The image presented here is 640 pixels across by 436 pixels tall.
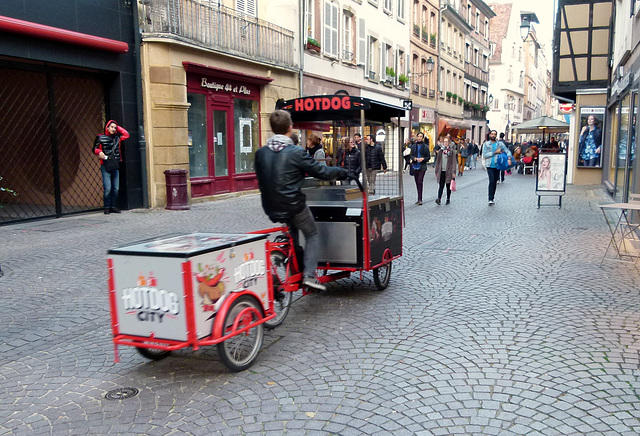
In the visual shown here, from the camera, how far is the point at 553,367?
4.07 meters

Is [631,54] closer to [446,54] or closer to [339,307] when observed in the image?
[339,307]

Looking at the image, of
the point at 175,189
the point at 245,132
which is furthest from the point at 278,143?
the point at 245,132

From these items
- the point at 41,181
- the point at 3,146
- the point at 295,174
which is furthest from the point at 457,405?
the point at 3,146

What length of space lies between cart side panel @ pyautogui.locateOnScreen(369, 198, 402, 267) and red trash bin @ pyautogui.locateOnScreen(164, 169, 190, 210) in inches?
320

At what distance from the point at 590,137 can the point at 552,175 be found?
775 cm

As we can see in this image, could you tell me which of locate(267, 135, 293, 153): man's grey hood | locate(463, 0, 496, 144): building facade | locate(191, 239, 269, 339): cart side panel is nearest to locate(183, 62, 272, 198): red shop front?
locate(267, 135, 293, 153): man's grey hood

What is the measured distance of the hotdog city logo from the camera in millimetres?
3732

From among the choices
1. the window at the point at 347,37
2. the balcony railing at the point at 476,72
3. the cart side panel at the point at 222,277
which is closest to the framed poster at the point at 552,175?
the cart side panel at the point at 222,277

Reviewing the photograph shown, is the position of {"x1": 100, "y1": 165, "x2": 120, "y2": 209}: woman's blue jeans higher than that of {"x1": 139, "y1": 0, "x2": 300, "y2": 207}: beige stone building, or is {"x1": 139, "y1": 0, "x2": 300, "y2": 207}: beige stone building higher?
{"x1": 139, "y1": 0, "x2": 300, "y2": 207}: beige stone building

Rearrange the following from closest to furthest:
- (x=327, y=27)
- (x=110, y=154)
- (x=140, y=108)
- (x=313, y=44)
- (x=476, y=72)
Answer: (x=110, y=154) < (x=140, y=108) < (x=313, y=44) < (x=327, y=27) < (x=476, y=72)

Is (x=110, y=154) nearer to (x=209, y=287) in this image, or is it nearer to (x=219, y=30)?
(x=219, y=30)

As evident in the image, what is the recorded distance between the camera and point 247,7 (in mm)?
17594

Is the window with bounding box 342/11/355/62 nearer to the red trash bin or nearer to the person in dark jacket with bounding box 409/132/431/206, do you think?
the person in dark jacket with bounding box 409/132/431/206

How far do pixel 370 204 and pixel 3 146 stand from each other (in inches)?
421
